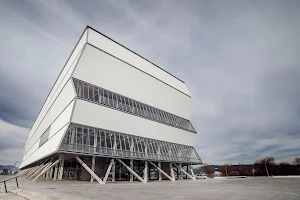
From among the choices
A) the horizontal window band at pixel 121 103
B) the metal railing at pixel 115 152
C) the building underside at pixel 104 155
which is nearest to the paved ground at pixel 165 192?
the metal railing at pixel 115 152

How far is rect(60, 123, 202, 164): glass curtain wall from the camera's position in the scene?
76.2 feet

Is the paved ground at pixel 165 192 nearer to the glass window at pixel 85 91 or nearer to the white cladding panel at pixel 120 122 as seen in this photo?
the white cladding panel at pixel 120 122

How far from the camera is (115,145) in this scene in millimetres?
27125

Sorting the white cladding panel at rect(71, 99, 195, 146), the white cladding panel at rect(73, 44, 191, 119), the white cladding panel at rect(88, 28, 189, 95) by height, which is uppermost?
the white cladding panel at rect(88, 28, 189, 95)

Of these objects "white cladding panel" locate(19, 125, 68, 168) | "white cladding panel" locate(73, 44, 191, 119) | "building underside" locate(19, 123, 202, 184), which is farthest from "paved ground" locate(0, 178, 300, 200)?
"white cladding panel" locate(73, 44, 191, 119)

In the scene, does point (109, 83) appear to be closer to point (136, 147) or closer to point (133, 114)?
point (133, 114)

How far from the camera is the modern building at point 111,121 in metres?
24.4

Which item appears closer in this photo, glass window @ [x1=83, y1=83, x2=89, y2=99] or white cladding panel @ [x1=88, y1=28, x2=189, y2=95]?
glass window @ [x1=83, y1=83, x2=89, y2=99]

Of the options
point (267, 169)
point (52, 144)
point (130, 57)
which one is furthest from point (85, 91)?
point (267, 169)

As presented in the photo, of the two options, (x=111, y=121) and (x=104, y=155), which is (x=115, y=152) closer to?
(x=104, y=155)

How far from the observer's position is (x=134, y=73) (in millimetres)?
35625

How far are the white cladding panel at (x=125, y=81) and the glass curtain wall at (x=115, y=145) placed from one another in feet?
26.1

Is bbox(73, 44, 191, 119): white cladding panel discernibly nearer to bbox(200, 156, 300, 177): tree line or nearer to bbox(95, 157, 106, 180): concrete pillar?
bbox(95, 157, 106, 180): concrete pillar

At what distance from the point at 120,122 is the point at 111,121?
1768 millimetres
